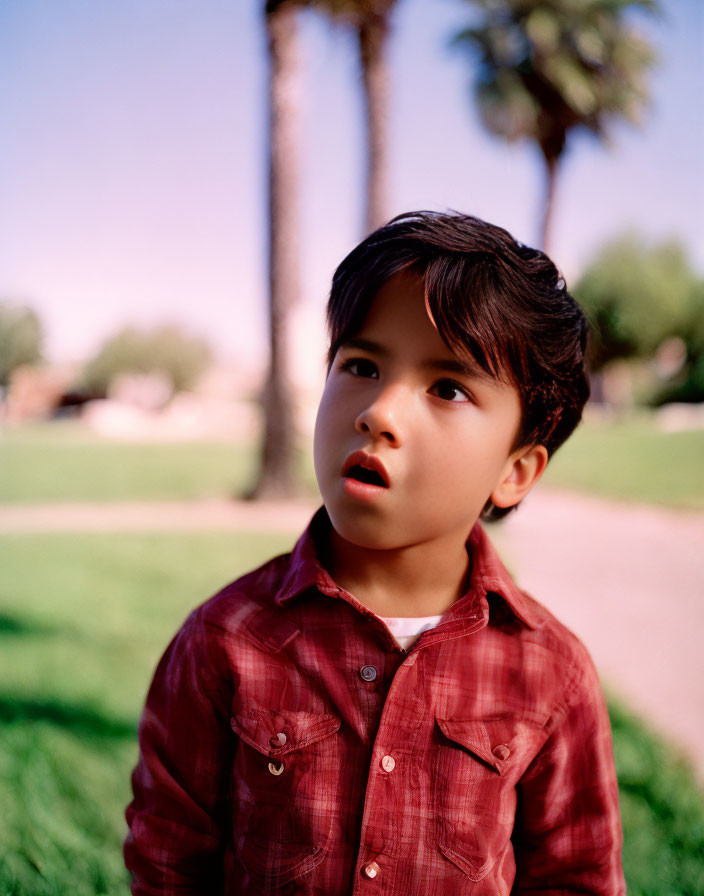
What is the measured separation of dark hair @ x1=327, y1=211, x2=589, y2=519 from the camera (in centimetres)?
123

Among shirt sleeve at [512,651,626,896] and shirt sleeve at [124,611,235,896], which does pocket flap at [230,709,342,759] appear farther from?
shirt sleeve at [512,651,626,896]

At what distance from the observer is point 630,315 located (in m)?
26.1

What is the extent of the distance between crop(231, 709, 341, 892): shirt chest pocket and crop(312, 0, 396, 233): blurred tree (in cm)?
684

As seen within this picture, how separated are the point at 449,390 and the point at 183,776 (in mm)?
751

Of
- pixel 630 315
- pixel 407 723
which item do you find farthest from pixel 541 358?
pixel 630 315

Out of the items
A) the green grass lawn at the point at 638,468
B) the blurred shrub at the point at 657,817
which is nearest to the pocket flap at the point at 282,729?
the blurred shrub at the point at 657,817

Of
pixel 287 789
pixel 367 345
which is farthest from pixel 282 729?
pixel 367 345

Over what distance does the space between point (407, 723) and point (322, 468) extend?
0.40 meters

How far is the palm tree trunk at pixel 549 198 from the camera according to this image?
424 inches

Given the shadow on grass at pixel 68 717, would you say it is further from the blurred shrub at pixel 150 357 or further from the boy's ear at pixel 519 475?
the blurred shrub at pixel 150 357

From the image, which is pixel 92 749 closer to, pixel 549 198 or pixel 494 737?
pixel 494 737

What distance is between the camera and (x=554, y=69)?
12.1 meters

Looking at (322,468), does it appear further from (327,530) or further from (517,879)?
(517,879)

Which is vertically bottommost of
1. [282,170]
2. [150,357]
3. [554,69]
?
[150,357]
